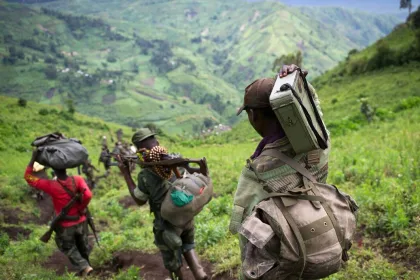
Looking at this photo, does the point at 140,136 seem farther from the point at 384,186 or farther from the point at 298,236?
the point at 384,186

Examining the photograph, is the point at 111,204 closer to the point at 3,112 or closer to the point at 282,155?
the point at 282,155

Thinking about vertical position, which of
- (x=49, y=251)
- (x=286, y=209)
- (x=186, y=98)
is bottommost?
(x=186, y=98)

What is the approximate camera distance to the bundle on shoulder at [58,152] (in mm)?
5492

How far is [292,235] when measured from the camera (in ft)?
7.71

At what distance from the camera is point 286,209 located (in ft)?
7.87

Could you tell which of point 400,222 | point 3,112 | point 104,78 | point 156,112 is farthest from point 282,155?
point 104,78

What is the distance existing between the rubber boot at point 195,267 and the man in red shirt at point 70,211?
6.36ft

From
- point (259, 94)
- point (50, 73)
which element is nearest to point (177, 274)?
point (259, 94)

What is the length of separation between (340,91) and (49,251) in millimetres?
28423

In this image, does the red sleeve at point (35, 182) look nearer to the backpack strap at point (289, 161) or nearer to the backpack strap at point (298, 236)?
the backpack strap at point (289, 161)

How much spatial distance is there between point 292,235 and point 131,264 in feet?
16.7

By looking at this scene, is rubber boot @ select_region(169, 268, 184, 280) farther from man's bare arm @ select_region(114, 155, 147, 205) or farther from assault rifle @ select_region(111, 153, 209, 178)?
assault rifle @ select_region(111, 153, 209, 178)

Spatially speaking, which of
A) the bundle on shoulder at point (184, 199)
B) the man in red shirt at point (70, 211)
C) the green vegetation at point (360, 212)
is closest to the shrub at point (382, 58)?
the green vegetation at point (360, 212)

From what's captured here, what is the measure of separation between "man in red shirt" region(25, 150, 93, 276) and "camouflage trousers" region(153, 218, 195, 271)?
164 centimetres
